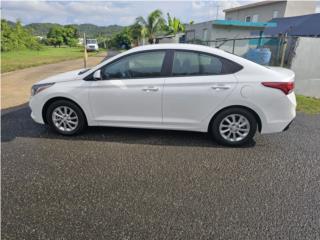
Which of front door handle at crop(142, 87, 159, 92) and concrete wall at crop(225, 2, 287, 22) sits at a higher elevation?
concrete wall at crop(225, 2, 287, 22)

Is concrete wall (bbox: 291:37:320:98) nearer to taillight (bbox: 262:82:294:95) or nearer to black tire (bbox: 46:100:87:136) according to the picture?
taillight (bbox: 262:82:294:95)

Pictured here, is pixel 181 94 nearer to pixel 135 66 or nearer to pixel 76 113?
pixel 135 66

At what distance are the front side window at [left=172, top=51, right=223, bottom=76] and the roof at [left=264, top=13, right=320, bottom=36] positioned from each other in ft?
58.5

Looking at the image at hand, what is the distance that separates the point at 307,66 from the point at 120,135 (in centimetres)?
780

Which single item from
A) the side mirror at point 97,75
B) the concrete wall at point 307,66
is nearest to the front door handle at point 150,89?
the side mirror at point 97,75

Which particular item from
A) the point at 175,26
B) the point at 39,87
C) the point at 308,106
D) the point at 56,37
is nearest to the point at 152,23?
the point at 175,26

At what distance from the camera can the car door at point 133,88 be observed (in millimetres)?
3967

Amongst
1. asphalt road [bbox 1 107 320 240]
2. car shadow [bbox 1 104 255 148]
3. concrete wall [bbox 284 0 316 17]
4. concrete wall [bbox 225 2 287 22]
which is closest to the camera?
asphalt road [bbox 1 107 320 240]

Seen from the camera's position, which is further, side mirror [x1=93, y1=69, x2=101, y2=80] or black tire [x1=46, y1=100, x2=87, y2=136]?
black tire [x1=46, y1=100, x2=87, y2=136]

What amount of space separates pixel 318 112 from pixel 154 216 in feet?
18.6

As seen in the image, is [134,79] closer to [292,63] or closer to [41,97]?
[41,97]

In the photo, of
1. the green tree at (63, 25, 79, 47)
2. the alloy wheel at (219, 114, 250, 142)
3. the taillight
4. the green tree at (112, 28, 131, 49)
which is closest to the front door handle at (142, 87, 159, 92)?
the alloy wheel at (219, 114, 250, 142)

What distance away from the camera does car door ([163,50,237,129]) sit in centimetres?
Result: 384

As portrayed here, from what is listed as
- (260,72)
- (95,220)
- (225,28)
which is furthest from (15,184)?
(225,28)
